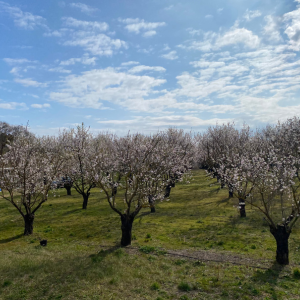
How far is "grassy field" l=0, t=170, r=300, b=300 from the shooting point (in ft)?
37.5

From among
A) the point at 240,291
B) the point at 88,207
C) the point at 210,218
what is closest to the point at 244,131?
the point at 210,218

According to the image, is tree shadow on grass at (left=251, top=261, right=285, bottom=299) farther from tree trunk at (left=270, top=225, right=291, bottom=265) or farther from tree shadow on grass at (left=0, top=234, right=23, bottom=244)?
tree shadow on grass at (left=0, top=234, right=23, bottom=244)

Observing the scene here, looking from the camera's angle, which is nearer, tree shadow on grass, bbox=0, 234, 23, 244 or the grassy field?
the grassy field

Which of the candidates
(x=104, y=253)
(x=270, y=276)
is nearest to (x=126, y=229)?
(x=104, y=253)

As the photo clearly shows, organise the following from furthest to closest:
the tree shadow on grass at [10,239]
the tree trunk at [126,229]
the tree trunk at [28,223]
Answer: the tree trunk at [28,223] < the tree shadow on grass at [10,239] < the tree trunk at [126,229]

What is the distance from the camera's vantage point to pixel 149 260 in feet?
49.2

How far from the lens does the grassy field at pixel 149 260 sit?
11.4 m

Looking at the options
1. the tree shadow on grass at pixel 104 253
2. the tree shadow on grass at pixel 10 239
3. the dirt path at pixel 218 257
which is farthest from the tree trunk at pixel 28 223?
the dirt path at pixel 218 257

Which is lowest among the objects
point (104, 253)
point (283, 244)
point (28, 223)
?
point (104, 253)

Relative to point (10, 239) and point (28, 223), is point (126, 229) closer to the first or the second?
point (28, 223)

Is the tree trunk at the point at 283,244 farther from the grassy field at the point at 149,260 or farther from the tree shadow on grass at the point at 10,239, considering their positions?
the tree shadow on grass at the point at 10,239

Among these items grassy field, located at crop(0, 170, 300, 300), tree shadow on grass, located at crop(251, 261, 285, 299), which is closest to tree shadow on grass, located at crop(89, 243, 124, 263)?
grassy field, located at crop(0, 170, 300, 300)

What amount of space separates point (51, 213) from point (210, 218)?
19.4 meters

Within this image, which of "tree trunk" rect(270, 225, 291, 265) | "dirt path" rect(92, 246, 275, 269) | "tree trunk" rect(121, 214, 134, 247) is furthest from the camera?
"tree trunk" rect(121, 214, 134, 247)
